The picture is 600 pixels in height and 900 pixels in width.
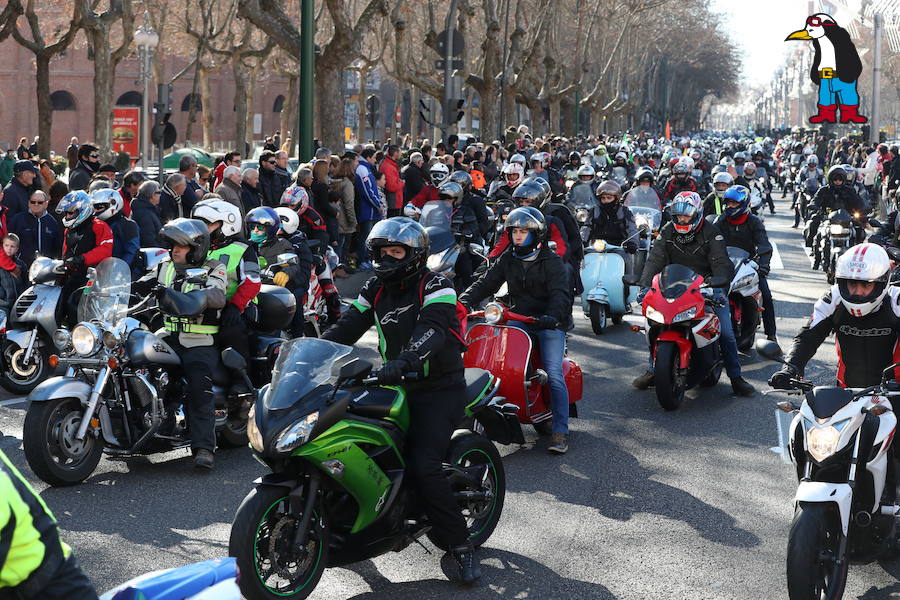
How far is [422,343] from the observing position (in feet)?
19.7

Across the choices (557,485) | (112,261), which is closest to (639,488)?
(557,485)

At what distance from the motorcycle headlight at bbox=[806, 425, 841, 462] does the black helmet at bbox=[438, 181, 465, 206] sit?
10067 millimetres

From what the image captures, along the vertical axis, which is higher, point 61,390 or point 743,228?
point 743,228

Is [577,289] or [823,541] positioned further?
[577,289]

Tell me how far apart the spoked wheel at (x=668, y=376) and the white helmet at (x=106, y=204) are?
175 inches

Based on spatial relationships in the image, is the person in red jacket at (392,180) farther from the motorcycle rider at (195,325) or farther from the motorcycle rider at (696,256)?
the motorcycle rider at (195,325)

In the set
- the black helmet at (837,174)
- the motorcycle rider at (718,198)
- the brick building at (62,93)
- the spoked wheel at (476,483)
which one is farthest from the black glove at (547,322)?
the brick building at (62,93)

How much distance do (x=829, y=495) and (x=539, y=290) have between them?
397cm

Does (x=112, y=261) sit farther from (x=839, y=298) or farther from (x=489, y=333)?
(x=839, y=298)

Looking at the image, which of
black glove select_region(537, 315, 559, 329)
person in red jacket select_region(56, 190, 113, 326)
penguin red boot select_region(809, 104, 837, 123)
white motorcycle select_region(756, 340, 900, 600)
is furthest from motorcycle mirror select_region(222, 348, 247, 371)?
penguin red boot select_region(809, 104, 837, 123)

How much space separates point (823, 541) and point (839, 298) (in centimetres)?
164

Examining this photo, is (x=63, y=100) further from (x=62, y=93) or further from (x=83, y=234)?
(x=83, y=234)

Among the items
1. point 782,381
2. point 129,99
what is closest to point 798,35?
point 782,381

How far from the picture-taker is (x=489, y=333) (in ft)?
29.6
